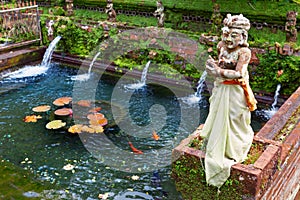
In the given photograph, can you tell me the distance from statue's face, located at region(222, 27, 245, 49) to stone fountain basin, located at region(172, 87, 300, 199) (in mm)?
1219

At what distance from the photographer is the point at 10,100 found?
8.10 metres

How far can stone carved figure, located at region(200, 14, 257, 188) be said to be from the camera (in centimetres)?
341

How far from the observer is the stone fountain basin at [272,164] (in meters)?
3.53

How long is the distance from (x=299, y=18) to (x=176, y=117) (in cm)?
544

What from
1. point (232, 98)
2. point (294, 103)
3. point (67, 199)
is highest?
point (232, 98)

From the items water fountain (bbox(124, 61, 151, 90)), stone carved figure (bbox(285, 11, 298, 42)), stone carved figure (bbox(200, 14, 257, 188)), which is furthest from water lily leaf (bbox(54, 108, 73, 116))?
stone carved figure (bbox(285, 11, 298, 42))

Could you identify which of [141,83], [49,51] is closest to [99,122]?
[141,83]

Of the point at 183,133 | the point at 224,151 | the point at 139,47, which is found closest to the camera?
the point at 224,151

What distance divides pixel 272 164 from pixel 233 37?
1.49 meters

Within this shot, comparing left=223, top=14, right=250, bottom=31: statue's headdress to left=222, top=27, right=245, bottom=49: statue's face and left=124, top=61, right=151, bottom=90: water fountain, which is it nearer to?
left=222, top=27, right=245, bottom=49: statue's face

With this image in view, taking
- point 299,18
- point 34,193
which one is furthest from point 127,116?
point 299,18

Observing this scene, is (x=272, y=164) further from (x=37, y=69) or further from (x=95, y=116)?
(x=37, y=69)

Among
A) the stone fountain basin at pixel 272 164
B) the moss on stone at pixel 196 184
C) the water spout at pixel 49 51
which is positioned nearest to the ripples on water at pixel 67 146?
the moss on stone at pixel 196 184

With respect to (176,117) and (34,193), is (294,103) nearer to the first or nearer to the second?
(176,117)
